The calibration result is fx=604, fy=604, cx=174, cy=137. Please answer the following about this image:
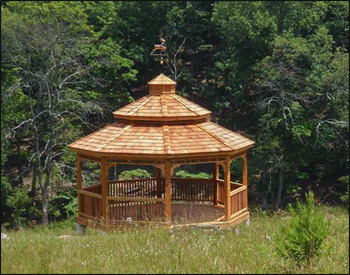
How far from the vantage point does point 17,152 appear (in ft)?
101

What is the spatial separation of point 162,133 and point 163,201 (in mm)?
1752

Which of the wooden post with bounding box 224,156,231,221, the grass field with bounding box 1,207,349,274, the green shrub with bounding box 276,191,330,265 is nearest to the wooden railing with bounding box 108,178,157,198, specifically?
the wooden post with bounding box 224,156,231,221

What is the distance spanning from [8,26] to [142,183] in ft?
40.7

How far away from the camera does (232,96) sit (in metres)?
33.1

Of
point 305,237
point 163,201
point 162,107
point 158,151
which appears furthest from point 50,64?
point 305,237

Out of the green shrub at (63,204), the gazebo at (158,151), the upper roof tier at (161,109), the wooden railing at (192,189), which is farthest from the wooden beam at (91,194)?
the green shrub at (63,204)

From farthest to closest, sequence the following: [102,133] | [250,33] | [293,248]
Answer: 1. [250,33]
2. [102,133]
3. [293,248]

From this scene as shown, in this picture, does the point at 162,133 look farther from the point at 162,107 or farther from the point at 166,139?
the point at 162,107

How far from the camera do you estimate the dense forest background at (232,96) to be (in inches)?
1079

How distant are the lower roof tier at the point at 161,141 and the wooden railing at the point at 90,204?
121 centimetres

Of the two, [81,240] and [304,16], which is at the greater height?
[304,16]

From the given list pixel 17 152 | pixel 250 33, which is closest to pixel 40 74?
pixel 17 152

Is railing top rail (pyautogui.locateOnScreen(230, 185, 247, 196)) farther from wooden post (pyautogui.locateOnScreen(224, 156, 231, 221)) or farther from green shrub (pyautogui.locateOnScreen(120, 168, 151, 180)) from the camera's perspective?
green shrub (pyautogui.locateOnScreen(120, 168, 151, 180))

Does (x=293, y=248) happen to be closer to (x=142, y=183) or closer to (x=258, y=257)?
(x=258, y=257)
